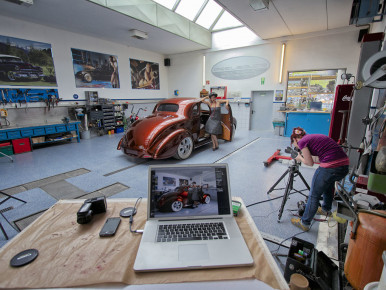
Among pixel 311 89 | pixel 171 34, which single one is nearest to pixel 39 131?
pixel 171 34

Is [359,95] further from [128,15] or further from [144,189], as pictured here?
[128,15]

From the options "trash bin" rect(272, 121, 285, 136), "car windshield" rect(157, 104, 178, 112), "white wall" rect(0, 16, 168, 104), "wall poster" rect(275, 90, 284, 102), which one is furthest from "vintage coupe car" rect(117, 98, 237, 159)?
"wall poster" rect(275, 90, 284, 102)

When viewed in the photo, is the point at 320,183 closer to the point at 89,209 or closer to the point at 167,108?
the point at 89,209

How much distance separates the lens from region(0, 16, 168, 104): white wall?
5906mm

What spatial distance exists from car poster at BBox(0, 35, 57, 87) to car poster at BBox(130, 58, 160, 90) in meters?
3.36

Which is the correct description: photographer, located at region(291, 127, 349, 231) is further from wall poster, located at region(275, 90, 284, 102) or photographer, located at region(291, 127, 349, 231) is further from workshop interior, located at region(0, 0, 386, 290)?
wall poster, located at region(275, 90, 284, 102)

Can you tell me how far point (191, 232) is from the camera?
3.75 feet

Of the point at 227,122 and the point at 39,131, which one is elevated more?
the point at 227,122

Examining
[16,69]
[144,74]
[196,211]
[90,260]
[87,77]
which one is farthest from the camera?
[144,74]

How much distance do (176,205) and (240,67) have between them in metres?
8.78

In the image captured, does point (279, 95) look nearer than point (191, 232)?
No

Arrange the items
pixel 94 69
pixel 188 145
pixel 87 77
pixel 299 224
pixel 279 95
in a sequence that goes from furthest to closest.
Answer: pixel 279 95
pixel 94 69
pixel 87 77
pixel 188 145
pixel 299 224

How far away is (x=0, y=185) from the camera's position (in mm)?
3529

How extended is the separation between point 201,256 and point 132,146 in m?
3.84
